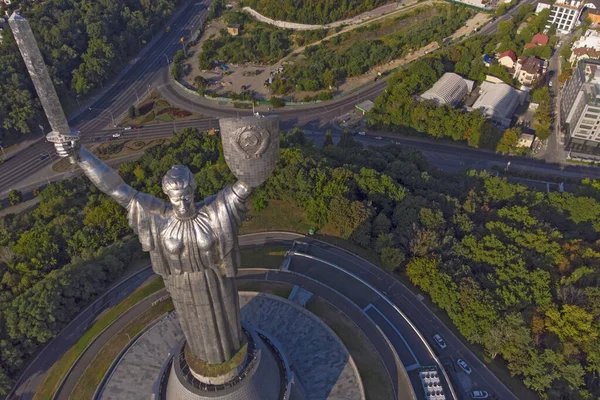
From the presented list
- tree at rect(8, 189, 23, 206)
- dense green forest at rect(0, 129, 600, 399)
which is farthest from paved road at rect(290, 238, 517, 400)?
tree at rect(8, 189, 23, 206)

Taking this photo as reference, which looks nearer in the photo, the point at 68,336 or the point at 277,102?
the point at 68,336

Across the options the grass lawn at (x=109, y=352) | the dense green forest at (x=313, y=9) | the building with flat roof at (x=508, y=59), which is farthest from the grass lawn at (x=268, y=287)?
the dense green forest at (x=313, y=9)

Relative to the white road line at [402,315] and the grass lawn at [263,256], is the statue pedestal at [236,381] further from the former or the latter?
the grass lawn at [263,256]

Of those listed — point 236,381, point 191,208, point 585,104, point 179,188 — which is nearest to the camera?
point 179,188

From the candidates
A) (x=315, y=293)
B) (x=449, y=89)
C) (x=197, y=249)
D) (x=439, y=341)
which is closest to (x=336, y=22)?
(x=449, y=89)

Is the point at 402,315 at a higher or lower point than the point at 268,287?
lower

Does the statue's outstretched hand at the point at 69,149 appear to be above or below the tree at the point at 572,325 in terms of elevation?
above

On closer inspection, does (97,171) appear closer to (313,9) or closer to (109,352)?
(109,352)
